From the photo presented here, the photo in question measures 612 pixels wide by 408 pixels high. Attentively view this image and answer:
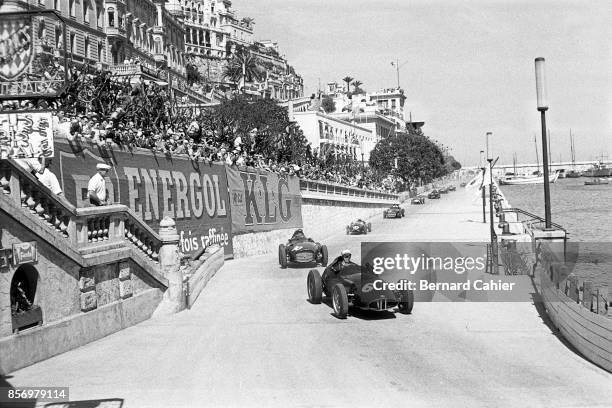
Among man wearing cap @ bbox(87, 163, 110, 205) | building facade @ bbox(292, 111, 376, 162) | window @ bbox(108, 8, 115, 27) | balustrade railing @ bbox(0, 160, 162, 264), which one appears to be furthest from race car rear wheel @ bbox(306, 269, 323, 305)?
building facade @ bbox(292, 111, 376, 162)

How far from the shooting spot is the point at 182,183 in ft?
87.1

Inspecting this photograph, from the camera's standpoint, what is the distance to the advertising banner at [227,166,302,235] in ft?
105

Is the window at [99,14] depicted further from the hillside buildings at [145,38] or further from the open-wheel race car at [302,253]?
the open-wheel race car at [302,253]

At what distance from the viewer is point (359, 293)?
52.0 ft

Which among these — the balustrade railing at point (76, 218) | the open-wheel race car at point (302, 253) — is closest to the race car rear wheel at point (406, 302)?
the balustrade railing at point (76, 218)

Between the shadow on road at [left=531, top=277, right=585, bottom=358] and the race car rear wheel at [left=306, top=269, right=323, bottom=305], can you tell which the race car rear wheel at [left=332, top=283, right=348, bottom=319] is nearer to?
the race car rear wheel at [left=306, top=269, right=323, bottom=305]

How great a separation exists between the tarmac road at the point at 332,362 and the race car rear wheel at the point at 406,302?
232 mm

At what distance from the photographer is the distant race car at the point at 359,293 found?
1566 cm

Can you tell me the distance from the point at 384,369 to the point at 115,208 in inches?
295

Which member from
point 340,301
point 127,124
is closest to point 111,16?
point 127,124

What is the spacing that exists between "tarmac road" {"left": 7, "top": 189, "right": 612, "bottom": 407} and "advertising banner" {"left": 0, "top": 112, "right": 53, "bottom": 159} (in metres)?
3.79

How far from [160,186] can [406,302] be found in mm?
11978

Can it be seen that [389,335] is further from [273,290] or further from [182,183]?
[182,183]

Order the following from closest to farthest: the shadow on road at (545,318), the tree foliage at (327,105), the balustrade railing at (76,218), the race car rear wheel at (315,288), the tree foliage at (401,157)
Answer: the balustrade railing at (76,218)
the shadow on road at (545,318)
the race car rear wheel at (315,288)
the tree foliage at (401,157)
the tree foliage at (327,105)
